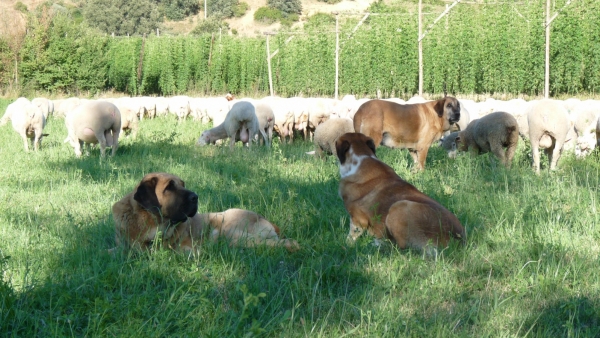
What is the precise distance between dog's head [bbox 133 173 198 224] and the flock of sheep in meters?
7.34

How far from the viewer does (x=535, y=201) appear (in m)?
7.31

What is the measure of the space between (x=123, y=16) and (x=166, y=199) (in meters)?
93.9

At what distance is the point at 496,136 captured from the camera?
37.0 feet

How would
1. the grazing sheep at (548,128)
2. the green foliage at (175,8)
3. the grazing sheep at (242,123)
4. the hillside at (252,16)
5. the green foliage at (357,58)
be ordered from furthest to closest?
the green foliage at (175,8), the hillside at (252,16), the green foliage at (357,58), the grazing sheep at (242,123), the grazing sheep at (548,128)

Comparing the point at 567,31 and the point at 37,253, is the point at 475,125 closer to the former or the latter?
the point at 37,253

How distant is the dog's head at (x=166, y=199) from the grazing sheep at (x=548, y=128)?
7.78 metres

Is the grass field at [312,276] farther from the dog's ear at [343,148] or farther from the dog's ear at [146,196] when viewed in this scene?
the dog's ear at [343,148]

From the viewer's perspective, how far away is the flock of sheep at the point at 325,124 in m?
11.5

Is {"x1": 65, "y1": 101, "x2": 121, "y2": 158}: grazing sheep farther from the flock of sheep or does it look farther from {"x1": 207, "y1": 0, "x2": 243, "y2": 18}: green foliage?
{"x1": 207, "y1": 0, "x2": 243, "y2": 18}: green foliage

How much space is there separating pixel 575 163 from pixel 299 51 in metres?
33.3

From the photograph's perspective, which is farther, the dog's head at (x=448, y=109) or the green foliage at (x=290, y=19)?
the green foliage at (x=290, y=19)

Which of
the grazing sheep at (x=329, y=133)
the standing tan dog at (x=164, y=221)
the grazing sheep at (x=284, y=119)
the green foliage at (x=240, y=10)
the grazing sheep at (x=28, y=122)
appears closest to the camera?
the standing tan dog at (x=164, y=221)

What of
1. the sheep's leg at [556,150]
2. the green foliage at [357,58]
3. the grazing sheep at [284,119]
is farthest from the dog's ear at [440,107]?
the green foliage at [357,58]

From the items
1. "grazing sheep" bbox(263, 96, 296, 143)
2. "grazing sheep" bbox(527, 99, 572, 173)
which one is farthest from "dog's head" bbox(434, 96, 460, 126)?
"grazing sheep" bbox(263, 96, 296, 143)
